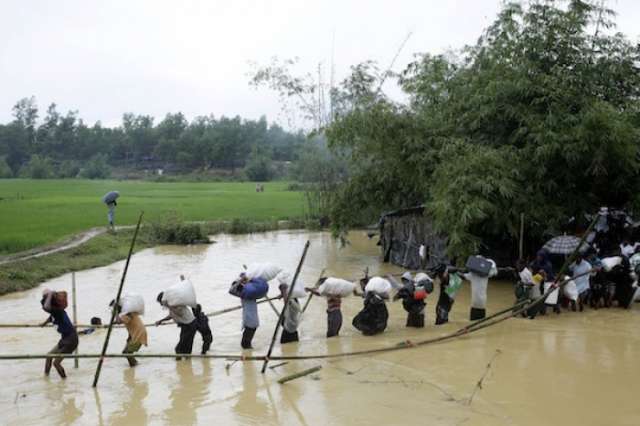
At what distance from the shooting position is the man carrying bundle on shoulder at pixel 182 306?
7957 mm

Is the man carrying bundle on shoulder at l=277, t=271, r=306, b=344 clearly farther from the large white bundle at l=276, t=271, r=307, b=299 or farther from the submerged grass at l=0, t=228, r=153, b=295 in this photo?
the submerged grass at l=0, t=228, r=153, b=295

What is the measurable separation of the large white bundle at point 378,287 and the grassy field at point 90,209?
11.8 meters

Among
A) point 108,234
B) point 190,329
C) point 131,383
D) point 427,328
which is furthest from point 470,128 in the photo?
point 108,234

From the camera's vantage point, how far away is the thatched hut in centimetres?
1504

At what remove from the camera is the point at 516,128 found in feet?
46.4

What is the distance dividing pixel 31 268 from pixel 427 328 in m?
10.1

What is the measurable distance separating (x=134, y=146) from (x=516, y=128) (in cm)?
6570

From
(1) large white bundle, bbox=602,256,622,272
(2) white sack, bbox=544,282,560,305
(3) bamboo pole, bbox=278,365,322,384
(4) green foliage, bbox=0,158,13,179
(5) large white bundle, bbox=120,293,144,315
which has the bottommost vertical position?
(3) bamboo pole, bbox=278,365,322,384

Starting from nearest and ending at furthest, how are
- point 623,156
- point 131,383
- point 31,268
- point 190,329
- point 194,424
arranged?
point 194,424 → point 131,383 → point 190,329 → point 623,156 → point 31,268

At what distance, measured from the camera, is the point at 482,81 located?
14336 mm

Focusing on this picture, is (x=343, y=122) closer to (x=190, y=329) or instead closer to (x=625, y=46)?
(x=625, y=46)

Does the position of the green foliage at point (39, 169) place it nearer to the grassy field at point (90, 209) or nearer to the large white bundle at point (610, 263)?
the grassy field at point (90, 209)

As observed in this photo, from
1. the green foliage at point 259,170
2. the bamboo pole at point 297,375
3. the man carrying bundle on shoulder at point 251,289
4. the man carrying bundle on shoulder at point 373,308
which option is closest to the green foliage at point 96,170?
the green foliage at point 259,170

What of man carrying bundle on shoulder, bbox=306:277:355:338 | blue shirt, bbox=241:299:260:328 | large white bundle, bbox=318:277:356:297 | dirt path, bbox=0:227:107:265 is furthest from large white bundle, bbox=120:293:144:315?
dirt path, bbox=0:227:107:265
